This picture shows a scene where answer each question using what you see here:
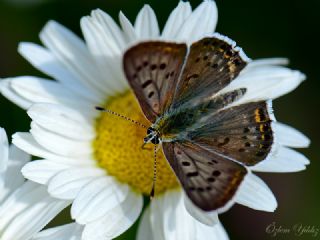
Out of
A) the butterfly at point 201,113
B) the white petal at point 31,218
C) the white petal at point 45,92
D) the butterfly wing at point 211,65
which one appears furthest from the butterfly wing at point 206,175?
the white petal at point 45,92

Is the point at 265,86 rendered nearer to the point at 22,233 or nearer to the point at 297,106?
the point at 297,106

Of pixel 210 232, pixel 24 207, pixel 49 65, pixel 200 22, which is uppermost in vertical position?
pixel 49 65

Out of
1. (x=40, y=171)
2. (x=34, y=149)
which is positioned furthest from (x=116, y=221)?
(x=34, y=149)

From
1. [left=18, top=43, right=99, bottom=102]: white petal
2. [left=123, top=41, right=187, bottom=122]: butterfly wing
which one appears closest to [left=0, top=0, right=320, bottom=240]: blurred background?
[left=18, top=43, right=99, bottom=102]: white petal

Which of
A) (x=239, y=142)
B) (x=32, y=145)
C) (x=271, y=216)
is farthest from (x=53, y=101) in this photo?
(x=271, y=216)

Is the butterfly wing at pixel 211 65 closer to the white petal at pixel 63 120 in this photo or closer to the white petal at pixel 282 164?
the white petal at pixel 282 164

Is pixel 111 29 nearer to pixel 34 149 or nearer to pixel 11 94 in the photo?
pixel 11 94
